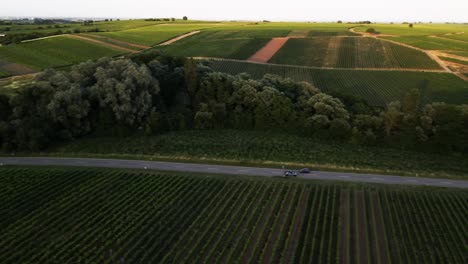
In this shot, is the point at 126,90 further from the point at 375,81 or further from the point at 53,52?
the point at 375,81

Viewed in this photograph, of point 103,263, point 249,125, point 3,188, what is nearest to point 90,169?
point 3,188

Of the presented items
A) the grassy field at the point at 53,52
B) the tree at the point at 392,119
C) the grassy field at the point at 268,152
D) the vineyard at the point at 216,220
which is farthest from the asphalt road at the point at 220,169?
the grassy field at the point at 53,52

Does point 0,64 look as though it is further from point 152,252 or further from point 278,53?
point 278,53

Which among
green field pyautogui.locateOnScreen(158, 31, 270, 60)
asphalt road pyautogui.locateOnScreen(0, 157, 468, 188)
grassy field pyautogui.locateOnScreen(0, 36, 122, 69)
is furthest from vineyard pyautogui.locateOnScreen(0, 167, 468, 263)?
green field pyautogui.locateOnScreen(158, 31, 270, 60)

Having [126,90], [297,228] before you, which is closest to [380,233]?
[297,228]

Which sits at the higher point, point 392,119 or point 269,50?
point 269,50

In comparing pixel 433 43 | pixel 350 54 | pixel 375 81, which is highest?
pixel 433 43

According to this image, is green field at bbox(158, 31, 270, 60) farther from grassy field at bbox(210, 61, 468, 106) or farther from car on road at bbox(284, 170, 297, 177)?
car on road at bbox(284, 170, 297, 177)
